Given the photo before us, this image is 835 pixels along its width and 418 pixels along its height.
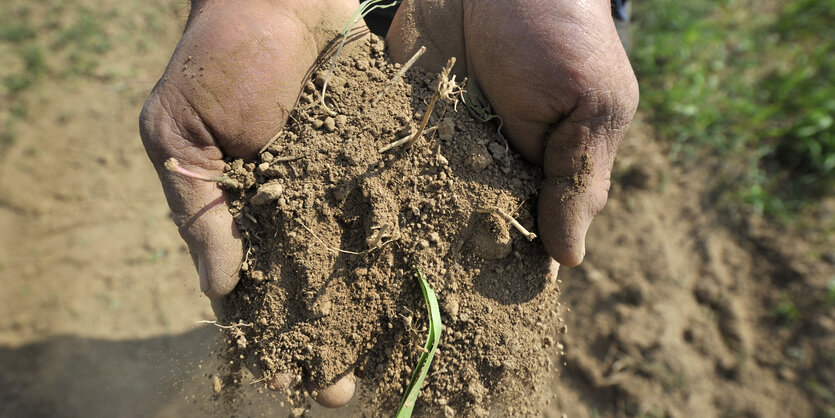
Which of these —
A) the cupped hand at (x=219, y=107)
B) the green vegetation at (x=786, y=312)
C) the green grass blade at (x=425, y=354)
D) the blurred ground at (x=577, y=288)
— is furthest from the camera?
the green vegetation at (x=786, y=312)

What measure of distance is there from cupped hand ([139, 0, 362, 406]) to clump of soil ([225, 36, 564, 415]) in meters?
0.06

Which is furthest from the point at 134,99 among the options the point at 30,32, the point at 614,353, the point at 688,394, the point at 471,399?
the point at 688,394

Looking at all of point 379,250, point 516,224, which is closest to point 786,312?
point 516,224

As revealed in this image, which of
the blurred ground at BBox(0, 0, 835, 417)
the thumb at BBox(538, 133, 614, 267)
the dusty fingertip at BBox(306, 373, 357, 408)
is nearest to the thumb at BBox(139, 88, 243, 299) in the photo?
the dusty fingertip at BBox(306, 373, 357, 408)

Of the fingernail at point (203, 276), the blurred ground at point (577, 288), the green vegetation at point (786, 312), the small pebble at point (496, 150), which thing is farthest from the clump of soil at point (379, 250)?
the green vegetation at point (786, 312)

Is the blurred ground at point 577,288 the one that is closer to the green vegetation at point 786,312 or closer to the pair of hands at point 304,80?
the green vegetation at point 786,312

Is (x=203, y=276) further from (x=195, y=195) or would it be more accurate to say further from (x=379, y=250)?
(x=379, y=250)

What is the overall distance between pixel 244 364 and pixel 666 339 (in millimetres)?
2462

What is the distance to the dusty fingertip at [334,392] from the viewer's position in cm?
150

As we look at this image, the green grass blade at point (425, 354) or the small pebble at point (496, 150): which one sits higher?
the small pebble at point (496, 150)

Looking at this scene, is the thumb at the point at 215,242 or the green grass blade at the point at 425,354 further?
the thumb at the point at 215,242

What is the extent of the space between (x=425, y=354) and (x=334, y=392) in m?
0.32

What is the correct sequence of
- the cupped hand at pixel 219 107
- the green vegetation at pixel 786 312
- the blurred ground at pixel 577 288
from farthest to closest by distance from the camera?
the green vegetation at pixel 786 312, the blurred ground at pixel 577 288, the cupped hand at pixel 219 107

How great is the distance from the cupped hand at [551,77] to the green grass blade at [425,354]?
47 cm
